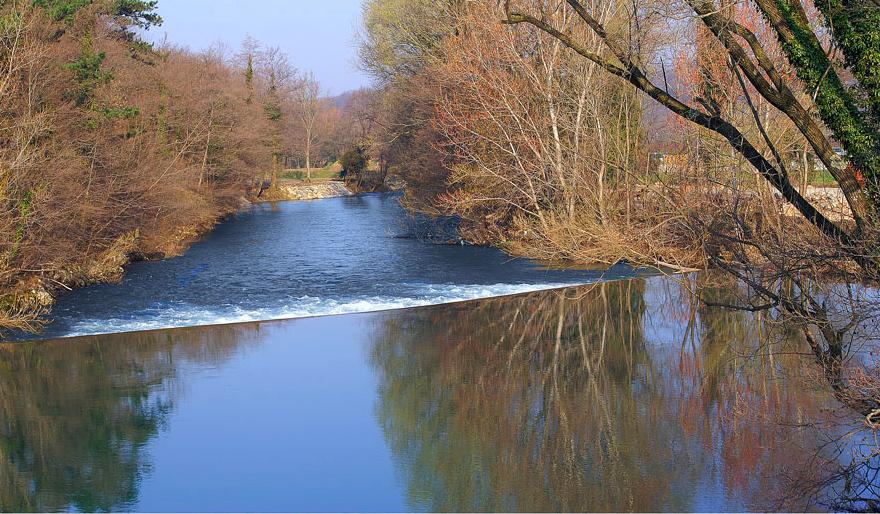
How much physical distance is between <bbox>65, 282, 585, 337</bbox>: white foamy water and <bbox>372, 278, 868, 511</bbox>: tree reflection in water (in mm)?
1590

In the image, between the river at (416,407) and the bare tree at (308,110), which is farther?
the bare tree at (308,110)

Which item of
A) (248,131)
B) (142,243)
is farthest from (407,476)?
(248,131)

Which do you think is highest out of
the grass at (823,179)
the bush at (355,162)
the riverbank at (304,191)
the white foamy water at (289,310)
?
the bush at (355,162)

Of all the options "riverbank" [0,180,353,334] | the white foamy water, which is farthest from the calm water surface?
"riverbank" [0,180,353,334]

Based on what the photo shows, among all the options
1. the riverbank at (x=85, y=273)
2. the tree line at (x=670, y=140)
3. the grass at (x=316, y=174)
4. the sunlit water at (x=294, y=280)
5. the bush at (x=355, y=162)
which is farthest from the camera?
the grass at (x=316, y=174)

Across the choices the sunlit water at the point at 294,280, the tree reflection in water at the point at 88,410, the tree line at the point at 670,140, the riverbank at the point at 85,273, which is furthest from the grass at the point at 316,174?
the tree reflection in water at the point at 88,410

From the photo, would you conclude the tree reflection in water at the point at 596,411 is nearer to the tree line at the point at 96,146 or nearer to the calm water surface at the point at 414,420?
the calm water surface at the point at 414,420

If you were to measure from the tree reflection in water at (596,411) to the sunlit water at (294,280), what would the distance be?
2.13 m

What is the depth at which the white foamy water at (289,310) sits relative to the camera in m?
17.4

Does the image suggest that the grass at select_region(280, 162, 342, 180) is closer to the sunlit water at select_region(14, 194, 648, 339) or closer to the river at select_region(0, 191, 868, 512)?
the sunlit water at select_region(14, 194, 648, 339)

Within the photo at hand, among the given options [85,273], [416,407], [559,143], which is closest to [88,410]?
[416,407]

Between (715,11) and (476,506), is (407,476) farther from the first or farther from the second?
(715,11)

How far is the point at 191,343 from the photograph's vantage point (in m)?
15.9

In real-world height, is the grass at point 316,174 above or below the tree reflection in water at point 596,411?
above
